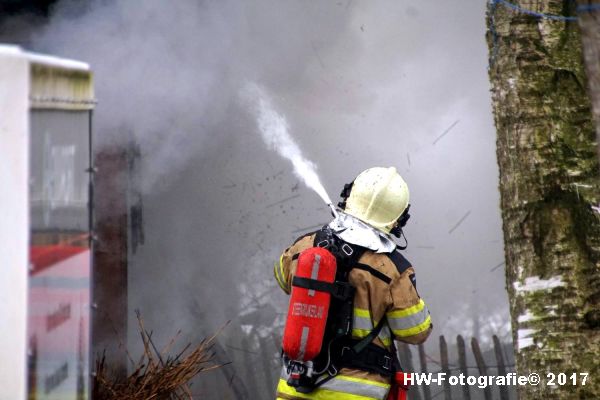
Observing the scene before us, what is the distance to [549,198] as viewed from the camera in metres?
4.03

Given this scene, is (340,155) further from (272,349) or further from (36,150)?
(36,150)

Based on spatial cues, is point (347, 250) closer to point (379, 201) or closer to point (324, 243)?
point (324, 243)

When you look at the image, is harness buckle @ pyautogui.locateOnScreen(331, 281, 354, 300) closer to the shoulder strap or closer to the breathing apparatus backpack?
the breathing apparatus backpack

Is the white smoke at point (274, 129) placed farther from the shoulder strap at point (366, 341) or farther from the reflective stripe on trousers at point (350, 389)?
the reflective stripe on trousers at point (350, 389)

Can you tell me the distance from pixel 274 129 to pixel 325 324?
3.00m

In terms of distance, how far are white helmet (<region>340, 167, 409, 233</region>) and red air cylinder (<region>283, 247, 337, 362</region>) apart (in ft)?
1.50

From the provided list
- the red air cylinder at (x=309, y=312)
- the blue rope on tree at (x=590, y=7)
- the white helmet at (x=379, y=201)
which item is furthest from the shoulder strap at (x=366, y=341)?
the blue rope on tree at (x=590, y=7)

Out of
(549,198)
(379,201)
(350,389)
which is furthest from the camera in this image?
(379,201)

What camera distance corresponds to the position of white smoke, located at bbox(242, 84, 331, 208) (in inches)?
284

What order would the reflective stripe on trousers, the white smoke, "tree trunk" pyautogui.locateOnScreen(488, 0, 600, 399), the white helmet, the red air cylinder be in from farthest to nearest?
the white smoke, the white helmet, the reflective stripe on trousers, the red air cylinder, "tree trunk" pyautogui.locateOnScreen(488, 0, 600, 399)

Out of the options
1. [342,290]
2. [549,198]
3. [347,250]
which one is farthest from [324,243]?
[549,198]

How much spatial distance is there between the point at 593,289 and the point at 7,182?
7.78ft

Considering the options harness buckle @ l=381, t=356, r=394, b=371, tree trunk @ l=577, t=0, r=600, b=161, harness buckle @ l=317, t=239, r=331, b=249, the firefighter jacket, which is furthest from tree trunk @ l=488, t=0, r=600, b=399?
harness buckle @ l=317, t=239, r=331, b=249

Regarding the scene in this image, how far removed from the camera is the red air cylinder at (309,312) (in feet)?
14.6
